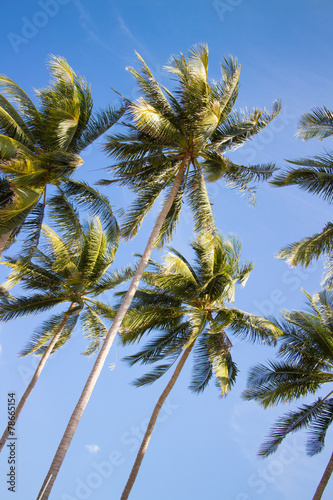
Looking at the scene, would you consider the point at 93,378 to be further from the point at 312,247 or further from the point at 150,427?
the point at 312,247

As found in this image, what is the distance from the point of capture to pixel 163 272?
16625 millimetres

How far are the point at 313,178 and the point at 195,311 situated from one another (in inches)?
232

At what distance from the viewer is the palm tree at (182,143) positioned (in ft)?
47.4

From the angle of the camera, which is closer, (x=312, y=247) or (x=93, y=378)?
(x=93, y=378)

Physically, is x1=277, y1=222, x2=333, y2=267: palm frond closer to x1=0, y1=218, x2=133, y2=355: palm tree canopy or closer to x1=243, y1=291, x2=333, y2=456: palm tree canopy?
x1=243, y1=291, x2=333, y2=456: palm tree canopy

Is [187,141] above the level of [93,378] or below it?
above

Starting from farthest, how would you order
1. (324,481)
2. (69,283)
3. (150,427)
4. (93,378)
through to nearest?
(69,283)
(150,427)
(324,481)
(93,378)

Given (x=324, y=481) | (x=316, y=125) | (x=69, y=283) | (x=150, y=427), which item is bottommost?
(x=150, y=427)

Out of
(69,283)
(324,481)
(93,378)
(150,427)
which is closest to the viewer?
(93,378)

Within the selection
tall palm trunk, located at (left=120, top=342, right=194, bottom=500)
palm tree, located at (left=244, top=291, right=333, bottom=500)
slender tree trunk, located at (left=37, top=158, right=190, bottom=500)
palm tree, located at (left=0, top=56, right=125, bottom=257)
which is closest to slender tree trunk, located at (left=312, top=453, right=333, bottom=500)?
palm tree, located at (left=244, top=291, right=333, bottom=500)

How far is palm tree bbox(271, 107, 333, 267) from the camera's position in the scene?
48.0ft

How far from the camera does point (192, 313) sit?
52.1 feet

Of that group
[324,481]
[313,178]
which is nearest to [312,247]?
[313,178]

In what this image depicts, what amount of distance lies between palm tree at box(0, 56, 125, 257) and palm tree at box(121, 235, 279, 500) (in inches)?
119
